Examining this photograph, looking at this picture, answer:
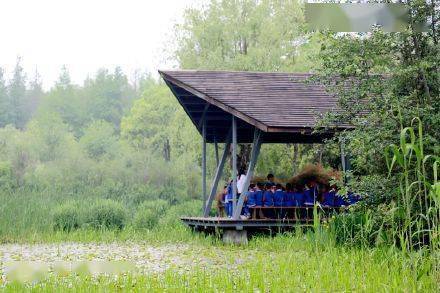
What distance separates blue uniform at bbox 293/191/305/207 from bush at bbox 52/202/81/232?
550 cm

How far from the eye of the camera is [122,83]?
271 feet

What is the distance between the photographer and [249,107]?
48.8 feet

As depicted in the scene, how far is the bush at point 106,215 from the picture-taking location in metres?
18.3

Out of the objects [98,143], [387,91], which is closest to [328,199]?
[387,91]

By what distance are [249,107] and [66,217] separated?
5.81 metres

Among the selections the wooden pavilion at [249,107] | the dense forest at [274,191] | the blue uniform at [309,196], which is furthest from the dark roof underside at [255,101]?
the blue uniform at [309,196]

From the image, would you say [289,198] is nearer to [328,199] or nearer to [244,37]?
[328,199]

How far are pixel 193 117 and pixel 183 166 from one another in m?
11.6

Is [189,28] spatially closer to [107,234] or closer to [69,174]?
[69,174]

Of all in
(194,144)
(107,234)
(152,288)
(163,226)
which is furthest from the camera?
(194,144)

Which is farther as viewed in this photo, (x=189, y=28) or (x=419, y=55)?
(x=189, y=28)

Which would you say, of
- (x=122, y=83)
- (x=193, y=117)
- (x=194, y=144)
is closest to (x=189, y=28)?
(x=194, y=144)

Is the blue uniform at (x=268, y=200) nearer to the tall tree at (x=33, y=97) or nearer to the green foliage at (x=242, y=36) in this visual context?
the green foliage at (x=242, y=36)

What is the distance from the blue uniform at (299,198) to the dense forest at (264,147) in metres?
1.06
